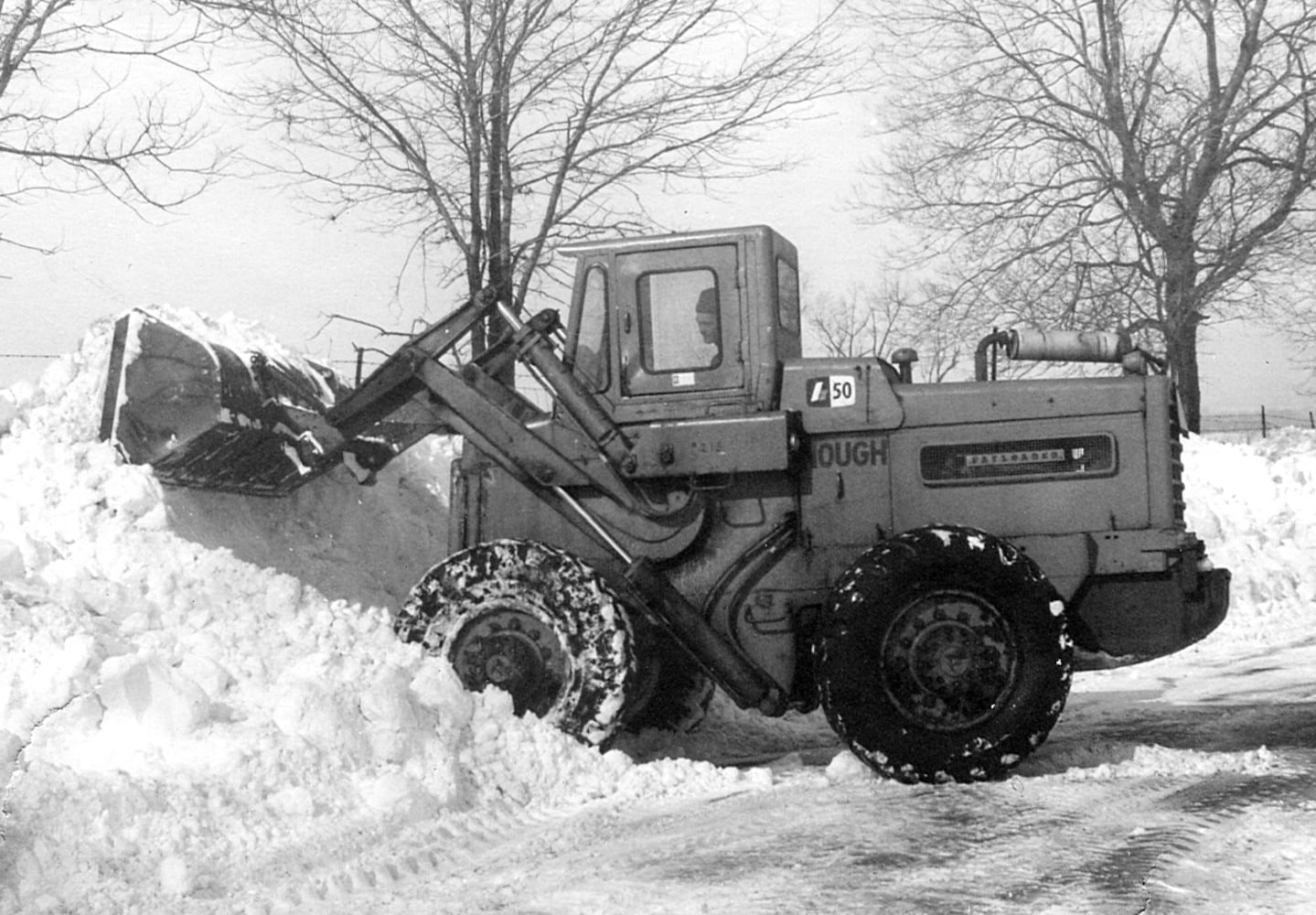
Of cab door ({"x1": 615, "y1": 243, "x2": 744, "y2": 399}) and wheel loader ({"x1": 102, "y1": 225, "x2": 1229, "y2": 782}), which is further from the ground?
cab door ({"x1": 615, "y1": 243, "x2": 744, "y2": 399})

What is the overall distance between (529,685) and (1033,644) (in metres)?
2.42

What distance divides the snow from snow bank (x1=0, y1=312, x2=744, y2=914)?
0.01m

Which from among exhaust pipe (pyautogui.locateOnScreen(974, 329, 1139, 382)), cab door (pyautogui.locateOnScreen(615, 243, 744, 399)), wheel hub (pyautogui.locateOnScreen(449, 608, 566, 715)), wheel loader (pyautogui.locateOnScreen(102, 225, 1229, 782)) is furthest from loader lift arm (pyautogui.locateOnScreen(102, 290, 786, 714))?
exhaust pipe (pyautogui.locateOnScreen(974, 329, 1139, 382))

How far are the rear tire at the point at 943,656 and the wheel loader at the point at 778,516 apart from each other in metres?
0.01

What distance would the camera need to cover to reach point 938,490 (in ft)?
27.4

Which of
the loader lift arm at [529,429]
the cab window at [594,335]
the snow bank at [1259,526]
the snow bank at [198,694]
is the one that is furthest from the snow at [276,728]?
the snow bank at [1259,526]

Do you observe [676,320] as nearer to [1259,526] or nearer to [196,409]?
[196,409]

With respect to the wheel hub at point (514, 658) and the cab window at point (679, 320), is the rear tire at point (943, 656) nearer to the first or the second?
the wheel hub at point (514, 658)

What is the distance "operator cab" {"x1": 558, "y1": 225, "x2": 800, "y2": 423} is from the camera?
8469mm

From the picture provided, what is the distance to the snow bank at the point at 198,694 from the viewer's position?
230 inches

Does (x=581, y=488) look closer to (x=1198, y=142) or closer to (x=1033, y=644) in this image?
(x=1033, y=644)

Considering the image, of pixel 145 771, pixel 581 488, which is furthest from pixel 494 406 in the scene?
pixel 145 771

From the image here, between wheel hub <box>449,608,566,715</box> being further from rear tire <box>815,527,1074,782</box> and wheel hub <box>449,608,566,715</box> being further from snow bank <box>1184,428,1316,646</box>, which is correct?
snow bank <box>1184,428,1316,646</box>

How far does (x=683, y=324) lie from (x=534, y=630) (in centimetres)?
181
